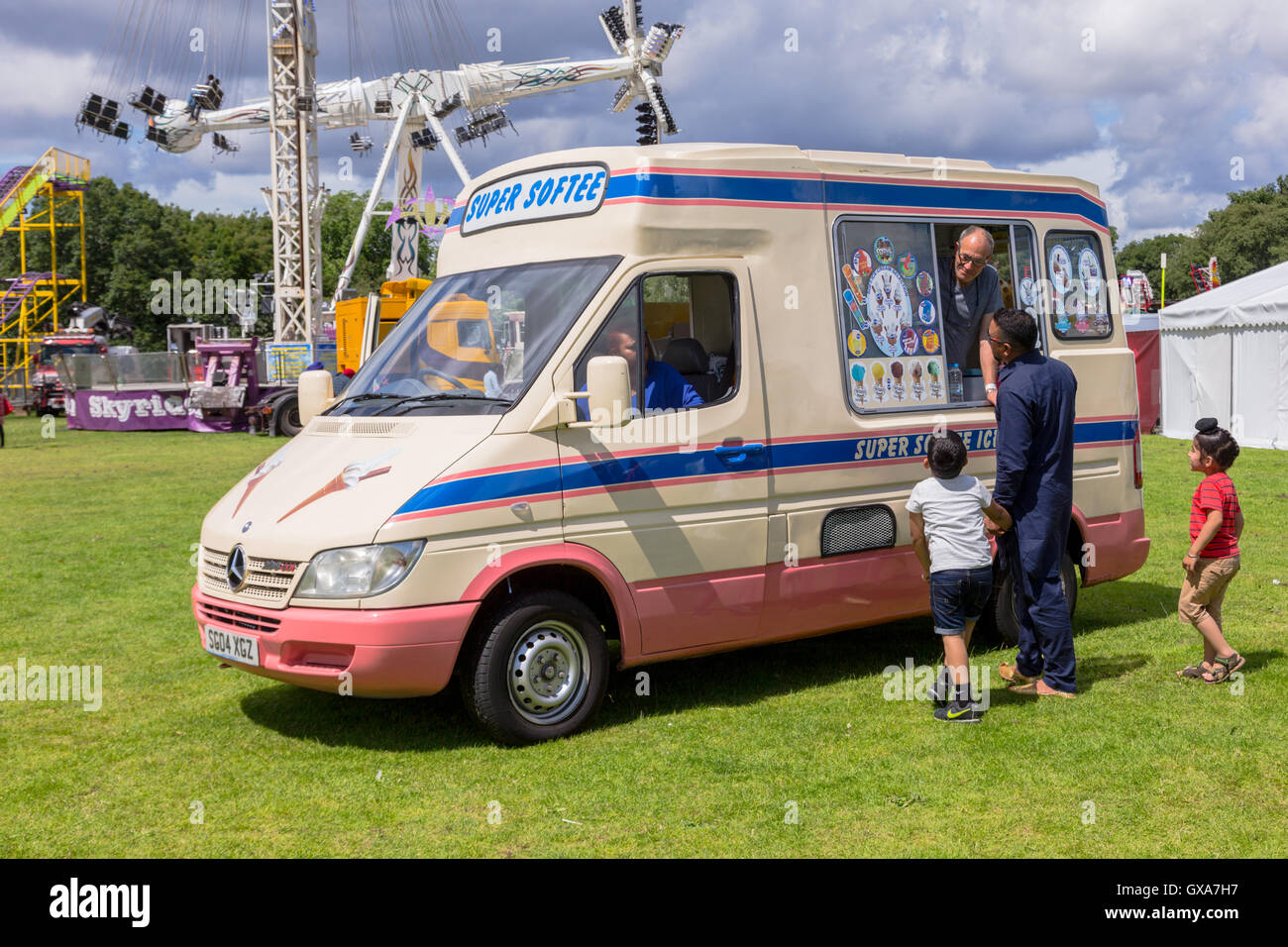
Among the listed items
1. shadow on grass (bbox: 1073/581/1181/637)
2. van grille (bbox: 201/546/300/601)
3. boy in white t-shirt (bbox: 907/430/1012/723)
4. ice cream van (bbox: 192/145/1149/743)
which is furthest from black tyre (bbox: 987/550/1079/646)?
van grille (bbox: 201/546/300/601)

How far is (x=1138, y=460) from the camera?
28.0ft

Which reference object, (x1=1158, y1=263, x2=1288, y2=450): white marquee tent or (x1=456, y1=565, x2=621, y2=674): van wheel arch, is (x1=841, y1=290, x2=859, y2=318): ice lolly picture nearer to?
(x1=456, y1=565, x2=621, y2=674): van wheel arch

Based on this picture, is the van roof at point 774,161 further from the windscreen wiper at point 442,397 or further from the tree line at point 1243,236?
the tree line at point 1243,236

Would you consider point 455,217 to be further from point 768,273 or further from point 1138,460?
point 1138,460

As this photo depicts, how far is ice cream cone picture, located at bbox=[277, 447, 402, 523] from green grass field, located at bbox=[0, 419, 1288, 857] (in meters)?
1.25

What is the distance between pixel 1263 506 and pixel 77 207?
6264 cm

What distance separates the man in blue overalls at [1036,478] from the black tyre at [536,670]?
231cm

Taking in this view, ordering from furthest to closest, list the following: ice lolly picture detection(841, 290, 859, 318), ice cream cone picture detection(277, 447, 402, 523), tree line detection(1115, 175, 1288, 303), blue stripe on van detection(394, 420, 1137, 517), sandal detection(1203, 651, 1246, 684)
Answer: tree line detection(1115, 175, 1288, 303) → ice lolly picture detection(841, 290, 859, 318) → sandal detection(1203, 651, 1246, 684) → ice cream cone picture detection(277, 447, 402, 523) → blue stripe on van detection(394, 420, 1137, 517)

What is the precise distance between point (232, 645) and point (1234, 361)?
21.6m

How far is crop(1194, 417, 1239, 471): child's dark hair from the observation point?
22.2 ft

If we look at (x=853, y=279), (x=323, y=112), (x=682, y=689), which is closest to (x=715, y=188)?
(x=853, y=279)

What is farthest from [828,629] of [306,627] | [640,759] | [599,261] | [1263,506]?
[1263,506]

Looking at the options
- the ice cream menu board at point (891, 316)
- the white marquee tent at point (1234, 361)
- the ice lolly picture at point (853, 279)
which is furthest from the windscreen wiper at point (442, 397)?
the white marquee tent at point (1234, 361)

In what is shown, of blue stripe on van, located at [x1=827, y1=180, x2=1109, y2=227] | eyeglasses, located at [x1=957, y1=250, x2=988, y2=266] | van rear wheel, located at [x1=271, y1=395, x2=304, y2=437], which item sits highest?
van rear wheel, located at [x1=271, y1=395, x2=304, y2=437]
